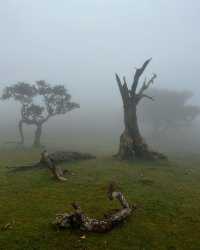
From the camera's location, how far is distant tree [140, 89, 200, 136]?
8681cm

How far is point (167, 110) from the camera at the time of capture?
87312 mm

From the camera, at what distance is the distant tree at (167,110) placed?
86812 mm

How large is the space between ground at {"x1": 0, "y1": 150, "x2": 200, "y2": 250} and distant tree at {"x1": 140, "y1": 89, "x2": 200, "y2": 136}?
187 ft

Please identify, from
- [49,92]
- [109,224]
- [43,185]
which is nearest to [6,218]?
[109,224]

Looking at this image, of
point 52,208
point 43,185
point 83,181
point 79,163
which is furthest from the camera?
point 79,163

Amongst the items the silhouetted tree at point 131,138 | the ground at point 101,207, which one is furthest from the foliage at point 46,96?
the ground at point 101,207

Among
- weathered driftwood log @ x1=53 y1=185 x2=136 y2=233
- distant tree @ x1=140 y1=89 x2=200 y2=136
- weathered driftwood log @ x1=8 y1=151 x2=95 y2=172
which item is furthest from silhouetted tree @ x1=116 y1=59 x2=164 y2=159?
distant tree @ x1=140 y1=89 x2=200 y2=136

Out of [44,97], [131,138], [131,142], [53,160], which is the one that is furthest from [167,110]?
[53,160]

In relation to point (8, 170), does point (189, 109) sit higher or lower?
higher

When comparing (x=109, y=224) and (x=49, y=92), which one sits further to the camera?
Result: (x=49, y=92)

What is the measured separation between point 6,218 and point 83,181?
32.6 feet

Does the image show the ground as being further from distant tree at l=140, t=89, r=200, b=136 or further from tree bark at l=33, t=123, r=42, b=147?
distant tree at l=140, t=89, r=200, b=136

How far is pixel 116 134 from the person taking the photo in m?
86.5

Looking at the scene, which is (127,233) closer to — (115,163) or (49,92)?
(115,163)
